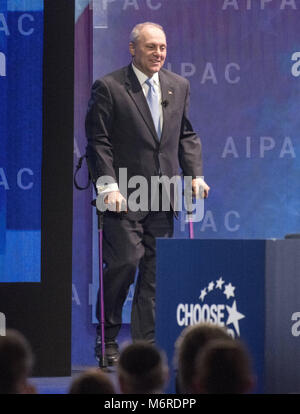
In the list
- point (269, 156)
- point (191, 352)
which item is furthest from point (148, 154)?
point (191, 352)

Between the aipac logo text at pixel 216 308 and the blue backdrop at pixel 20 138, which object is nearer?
the aipac logo text at pixel 216 308

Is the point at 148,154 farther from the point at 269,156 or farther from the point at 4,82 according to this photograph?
the point at 269,156

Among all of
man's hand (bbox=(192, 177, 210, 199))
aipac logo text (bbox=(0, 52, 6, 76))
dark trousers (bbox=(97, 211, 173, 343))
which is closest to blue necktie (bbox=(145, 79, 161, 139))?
man's hand (bbox=(192, 177, 210, 199))

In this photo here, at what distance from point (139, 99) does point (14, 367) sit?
319cm

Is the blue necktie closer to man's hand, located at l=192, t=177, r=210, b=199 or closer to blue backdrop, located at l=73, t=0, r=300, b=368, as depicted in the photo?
man's hand, located at l=192, t=177, r=210, b=199

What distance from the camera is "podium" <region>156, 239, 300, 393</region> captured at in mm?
3475

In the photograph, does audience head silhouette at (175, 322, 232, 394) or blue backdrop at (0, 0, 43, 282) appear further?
blue backdrop at (0, 0, 43, 282)

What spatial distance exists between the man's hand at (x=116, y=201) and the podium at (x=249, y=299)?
141 centimetres

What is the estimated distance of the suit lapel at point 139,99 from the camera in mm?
5219

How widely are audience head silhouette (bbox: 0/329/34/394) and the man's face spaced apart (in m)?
3.12

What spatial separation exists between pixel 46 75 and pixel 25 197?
67cm

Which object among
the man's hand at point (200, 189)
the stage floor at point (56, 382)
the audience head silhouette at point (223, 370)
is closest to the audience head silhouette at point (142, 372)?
the audience head silhouette at point (223, 370)

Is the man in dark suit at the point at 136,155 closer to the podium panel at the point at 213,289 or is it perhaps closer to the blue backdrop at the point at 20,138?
the blue backdrop at the point at 20,138
